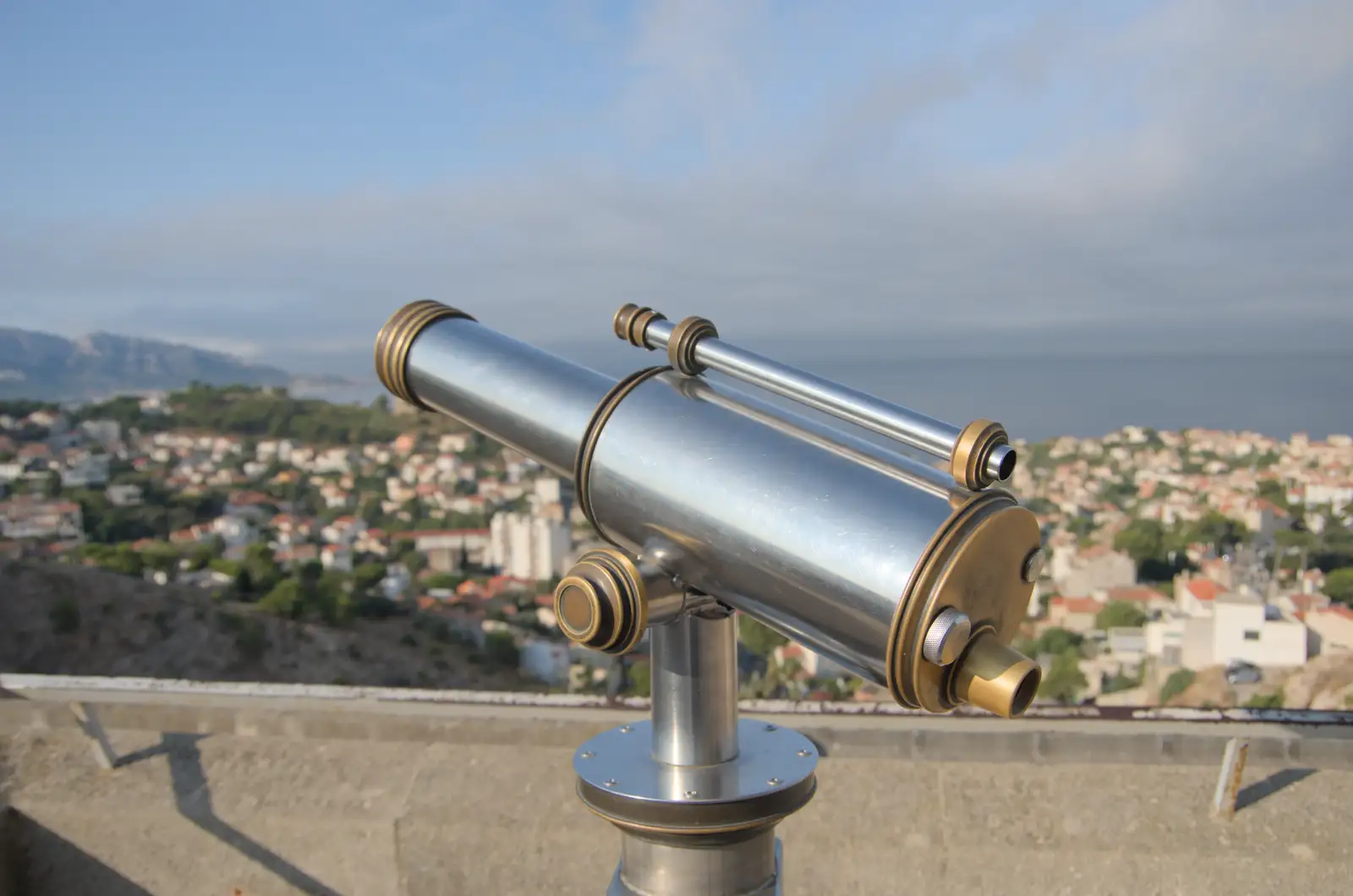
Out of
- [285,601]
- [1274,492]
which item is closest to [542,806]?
[1274,492]

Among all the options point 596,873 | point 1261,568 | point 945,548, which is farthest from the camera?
point 1261,568

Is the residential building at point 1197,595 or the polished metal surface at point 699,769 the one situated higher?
the polished metal surface at point 699,769

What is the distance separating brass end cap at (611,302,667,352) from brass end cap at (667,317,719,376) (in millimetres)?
107

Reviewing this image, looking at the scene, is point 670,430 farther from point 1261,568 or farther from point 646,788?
point 1261,568

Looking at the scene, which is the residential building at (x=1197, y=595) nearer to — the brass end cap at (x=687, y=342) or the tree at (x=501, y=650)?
the tree at (x=501, y=650)

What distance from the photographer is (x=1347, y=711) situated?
2.07m

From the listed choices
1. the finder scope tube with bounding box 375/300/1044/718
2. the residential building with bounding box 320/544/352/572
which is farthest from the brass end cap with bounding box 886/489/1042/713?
the residential building with bounding box 320/544/352/572

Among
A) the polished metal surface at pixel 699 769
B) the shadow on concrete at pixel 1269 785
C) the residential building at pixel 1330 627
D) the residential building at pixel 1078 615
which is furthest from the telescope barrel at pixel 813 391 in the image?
the residential building at pixel 1078 615

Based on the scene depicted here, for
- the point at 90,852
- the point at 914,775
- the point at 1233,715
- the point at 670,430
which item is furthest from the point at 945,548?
the point at 90,852

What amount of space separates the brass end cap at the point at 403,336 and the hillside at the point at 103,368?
11.5 metres

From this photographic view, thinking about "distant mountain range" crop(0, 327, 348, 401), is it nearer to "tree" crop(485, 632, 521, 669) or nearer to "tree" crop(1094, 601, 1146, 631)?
"tree" crop(485, 632, 521, 669)

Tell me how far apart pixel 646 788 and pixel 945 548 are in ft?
1.27

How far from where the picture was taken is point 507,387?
1.29m

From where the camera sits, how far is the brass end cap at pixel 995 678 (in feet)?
2.77
